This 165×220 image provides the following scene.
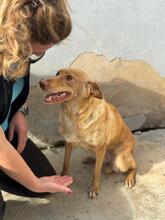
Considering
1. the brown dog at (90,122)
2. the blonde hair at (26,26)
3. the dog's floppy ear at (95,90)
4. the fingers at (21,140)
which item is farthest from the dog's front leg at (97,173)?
the blonde hair at (26,26)

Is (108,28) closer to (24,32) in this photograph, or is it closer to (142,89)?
(142,89)

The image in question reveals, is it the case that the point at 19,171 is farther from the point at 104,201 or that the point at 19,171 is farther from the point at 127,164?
the point at 127,164

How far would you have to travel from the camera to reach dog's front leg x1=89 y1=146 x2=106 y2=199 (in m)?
3.06

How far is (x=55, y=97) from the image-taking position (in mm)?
2797

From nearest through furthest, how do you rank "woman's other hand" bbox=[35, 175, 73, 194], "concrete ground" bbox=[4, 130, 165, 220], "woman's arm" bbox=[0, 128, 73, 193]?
"woman's arm" bbox=[0, 128, 73, 193], "woman's other hand" bbox=[35, 175, 73, 194], "concrete ground" bbox=[4, 130, 165, 220]

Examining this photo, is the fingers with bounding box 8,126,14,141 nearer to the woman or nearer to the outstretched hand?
the woman

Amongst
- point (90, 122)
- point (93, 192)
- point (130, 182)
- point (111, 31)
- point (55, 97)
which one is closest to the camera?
point (55, 97)

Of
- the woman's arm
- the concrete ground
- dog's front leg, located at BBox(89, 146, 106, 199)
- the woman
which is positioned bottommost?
the concrete ground

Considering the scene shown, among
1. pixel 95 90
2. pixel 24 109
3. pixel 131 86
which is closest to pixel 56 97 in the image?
pixel 95 90

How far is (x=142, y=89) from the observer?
365cm

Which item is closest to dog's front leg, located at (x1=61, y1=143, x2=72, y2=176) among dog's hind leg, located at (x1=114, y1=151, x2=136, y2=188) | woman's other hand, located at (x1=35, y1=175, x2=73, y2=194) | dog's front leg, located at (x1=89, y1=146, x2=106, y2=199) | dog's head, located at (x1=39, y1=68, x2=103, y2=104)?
dog's front leg, located at (x1=89, y1=146, x2=106, y2=199)

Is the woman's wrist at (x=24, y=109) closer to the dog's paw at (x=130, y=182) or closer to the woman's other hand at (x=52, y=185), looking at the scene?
the woman's other hand at (x=52, y=185)

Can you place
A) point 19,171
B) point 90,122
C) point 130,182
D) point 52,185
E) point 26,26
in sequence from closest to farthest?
point 26,26
point 19,171
point 52,185
point 90,122
point 130,182

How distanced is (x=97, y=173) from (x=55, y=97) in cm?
67
